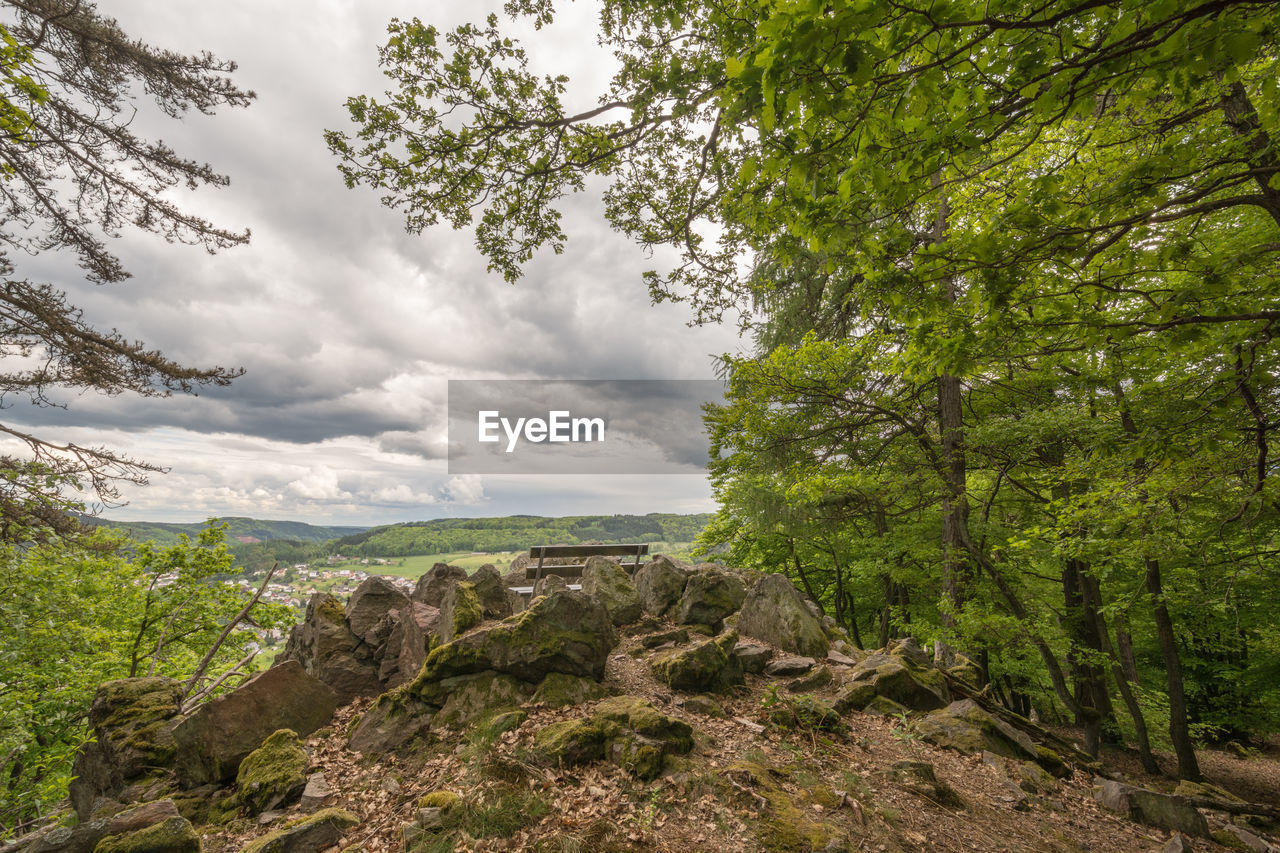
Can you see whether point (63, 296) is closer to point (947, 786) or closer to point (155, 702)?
point (155, 702)

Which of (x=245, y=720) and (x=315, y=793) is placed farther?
(x=245, y=720)

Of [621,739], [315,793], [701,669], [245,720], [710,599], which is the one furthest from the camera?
[710,599]

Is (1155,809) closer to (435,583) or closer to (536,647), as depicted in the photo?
(536,647)

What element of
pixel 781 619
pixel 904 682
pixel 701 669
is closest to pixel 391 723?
pixel 701 669

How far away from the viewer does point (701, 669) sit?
6375 mm

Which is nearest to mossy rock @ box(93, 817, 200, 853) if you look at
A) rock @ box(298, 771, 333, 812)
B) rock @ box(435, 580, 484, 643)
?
rock @ box(298, 771, 333, 812)

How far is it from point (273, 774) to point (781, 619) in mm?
7150

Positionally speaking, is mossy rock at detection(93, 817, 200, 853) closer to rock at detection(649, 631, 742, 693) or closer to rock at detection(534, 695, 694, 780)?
rock at detection(534, 695, 694, 780)

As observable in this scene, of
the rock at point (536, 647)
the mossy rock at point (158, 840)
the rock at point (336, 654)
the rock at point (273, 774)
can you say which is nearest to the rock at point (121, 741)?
the rock at point (336, 654)

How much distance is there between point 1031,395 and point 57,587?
77.8 feet

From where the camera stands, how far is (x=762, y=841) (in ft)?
11.9

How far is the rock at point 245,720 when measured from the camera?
5137mm

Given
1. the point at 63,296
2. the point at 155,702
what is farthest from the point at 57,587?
the point at 155,702

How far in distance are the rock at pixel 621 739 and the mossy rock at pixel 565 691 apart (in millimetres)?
652
